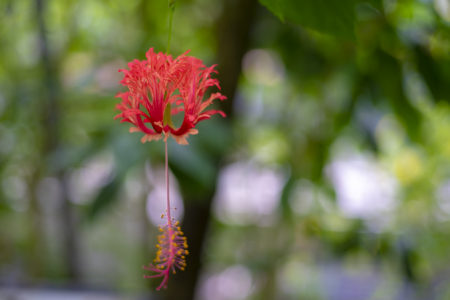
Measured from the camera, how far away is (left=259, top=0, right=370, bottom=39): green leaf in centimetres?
36

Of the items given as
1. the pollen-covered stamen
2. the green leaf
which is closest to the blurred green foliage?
the green leaf

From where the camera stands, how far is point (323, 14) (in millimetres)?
363

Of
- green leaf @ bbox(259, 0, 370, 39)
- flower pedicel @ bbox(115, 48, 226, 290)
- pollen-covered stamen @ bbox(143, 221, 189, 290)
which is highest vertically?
green leaf @ bbox(259, 0, 370, 39)

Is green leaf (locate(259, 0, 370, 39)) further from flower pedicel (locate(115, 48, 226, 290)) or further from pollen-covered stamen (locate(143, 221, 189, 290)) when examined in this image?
pollen-covered stamen (locate(143, 221, 189, 290))

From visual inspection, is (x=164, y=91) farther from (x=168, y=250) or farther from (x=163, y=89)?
(x=168, y=250)

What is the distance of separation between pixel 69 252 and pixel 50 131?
589 millimetres

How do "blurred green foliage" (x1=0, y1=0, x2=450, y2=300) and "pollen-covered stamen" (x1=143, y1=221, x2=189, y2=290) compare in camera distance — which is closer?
"pollen-covered stamen" (x1=143, y1=221, x2=189, y2=290)

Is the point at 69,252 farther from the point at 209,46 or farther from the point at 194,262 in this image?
the point at 209,46

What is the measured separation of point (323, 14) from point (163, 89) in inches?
5.6

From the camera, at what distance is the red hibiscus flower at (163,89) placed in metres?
0.34

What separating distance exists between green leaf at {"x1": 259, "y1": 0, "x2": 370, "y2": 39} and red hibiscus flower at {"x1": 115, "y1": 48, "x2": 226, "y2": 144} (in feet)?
0.26

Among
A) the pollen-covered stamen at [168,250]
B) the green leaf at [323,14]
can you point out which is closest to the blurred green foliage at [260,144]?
the green leaf at [323,14]

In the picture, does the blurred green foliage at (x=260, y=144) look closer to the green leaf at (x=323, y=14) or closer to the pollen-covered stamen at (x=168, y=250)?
the green leaf at (x=323, y=14)

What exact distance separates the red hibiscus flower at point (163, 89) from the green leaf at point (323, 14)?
3.1 inches
